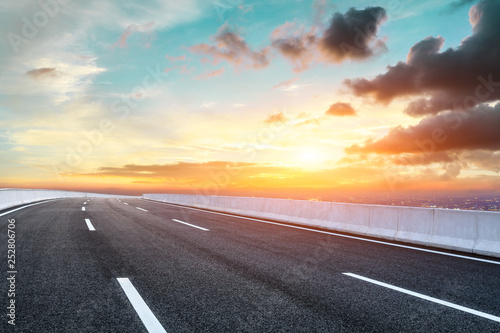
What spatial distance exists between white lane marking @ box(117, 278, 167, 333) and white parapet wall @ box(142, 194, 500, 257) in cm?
769

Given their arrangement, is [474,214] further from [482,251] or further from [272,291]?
[272,291]

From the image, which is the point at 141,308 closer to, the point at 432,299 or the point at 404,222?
the point at 432,299

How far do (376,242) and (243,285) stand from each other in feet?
19.1

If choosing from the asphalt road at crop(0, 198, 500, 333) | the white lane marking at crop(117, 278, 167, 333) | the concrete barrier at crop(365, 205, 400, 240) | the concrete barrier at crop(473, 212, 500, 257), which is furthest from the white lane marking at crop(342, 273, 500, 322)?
the concrete barrier at crop(365, 205, 400, 240)

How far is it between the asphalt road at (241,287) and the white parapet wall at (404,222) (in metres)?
1.16

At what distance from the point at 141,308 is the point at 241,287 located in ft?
4.93

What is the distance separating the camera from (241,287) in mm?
5133

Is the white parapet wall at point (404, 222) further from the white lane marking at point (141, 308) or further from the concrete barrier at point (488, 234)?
the white lane marking at point (141, 308)

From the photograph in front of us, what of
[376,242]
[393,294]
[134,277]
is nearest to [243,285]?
[134,277]

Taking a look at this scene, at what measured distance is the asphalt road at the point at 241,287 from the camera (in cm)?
383

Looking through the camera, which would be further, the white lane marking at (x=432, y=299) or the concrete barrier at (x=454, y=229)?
the concrete barrier at (x=454, y=229)

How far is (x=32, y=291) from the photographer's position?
4773 millimetres

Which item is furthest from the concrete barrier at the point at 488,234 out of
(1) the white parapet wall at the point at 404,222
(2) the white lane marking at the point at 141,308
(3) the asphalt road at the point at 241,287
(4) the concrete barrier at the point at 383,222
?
(2) the white lane marking at the point at 141,308

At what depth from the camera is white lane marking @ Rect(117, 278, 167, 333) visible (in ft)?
11.8
